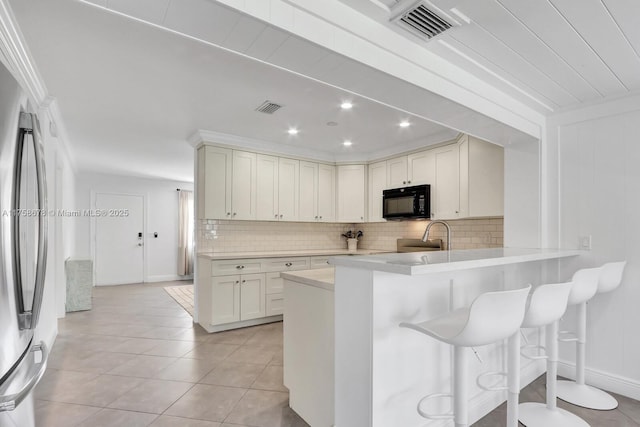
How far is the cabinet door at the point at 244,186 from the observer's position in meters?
4.39

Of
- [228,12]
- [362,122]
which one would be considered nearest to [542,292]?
[228,12]

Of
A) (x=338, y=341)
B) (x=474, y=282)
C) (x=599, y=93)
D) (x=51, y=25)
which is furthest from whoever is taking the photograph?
(x=599, y=93)

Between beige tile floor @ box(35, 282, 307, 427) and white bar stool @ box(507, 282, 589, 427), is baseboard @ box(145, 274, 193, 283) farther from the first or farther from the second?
white bar stool @ box(507, 282, 589, 427)

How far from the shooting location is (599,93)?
248 cm

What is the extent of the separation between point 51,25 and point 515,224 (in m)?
3.65

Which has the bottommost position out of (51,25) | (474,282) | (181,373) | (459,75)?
(181,373)

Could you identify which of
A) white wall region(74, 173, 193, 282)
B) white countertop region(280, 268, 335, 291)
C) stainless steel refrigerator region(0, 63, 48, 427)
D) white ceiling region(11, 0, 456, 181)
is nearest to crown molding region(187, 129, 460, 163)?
white ceiling region(11, 0, 456, 181)

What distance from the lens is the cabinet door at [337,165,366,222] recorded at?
524 cm

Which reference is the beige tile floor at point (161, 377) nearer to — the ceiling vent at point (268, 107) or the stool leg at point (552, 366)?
the stool leg at point (552, 366)

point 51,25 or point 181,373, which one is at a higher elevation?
point 51,25

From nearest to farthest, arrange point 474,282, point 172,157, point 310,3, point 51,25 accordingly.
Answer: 1. point 310,3
2. point 51,25
3. point 474,282
4. point 172,157

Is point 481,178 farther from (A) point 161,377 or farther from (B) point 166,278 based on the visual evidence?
(B) point 166,278

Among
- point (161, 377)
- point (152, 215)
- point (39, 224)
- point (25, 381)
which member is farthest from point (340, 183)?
point (152, 215)

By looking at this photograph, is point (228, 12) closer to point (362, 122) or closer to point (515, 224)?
point (362, 122)
